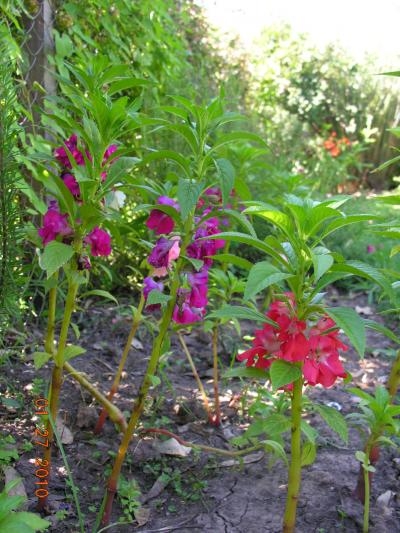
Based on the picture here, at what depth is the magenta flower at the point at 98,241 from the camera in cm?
149

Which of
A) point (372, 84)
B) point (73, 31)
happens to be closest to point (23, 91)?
point (73, 31)

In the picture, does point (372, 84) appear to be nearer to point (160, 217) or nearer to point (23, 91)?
point (23, 91)

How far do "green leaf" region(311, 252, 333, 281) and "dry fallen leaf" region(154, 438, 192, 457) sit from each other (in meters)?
1.09

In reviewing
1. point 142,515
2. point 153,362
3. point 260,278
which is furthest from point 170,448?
point 260,278

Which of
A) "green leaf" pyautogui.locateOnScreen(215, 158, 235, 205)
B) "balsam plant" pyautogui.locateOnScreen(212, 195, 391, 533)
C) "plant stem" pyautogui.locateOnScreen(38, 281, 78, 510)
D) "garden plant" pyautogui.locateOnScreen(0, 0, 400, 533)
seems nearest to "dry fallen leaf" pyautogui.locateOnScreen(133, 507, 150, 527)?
"garden plant" pyautogui.locateOnScreen(0, 0, 400, 533)

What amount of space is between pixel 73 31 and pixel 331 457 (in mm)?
2263

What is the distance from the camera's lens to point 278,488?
1795 mm

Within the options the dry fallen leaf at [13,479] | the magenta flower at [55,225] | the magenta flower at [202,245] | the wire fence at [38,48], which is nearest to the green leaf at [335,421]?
the magenta flower at [202,245]

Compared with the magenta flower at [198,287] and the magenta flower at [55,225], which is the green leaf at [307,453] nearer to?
the magenta flower at [198,287]

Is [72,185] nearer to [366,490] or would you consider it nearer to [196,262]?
[196,262]

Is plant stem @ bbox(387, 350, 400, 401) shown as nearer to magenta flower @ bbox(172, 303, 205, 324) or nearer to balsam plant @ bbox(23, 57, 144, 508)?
magenta flower @ bbox(172, 303, 205, 324)

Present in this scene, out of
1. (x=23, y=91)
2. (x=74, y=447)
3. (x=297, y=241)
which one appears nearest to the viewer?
(x=297, y=241)

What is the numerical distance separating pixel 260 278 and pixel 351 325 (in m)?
0.19

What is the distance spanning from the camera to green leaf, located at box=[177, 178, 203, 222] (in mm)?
1254
